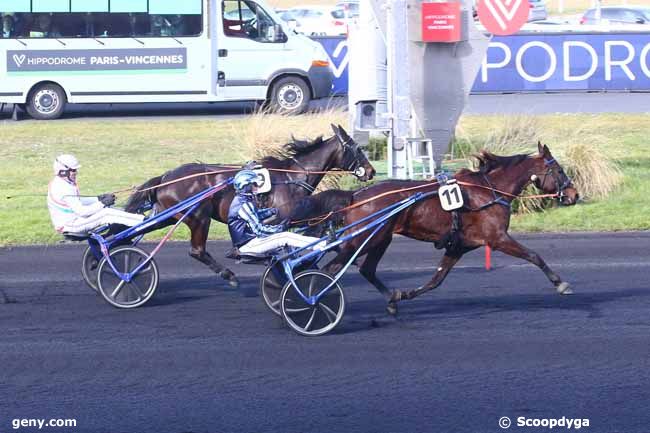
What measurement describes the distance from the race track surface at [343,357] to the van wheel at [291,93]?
Answer: 11832 mm

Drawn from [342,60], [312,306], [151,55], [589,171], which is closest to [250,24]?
[151,55]

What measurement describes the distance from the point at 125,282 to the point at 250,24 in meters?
14.0

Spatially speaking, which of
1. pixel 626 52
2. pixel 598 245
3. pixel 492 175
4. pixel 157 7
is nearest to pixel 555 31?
pixel 626 52

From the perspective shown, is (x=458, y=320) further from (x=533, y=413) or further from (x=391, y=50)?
(x=391, y=50)

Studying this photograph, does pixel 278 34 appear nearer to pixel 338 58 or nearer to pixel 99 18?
pixel 338 58

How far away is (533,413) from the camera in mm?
6453

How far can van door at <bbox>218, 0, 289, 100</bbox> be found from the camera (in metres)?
22.3

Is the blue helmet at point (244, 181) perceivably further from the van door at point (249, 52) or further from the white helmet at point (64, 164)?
the van door at point (249, 52)

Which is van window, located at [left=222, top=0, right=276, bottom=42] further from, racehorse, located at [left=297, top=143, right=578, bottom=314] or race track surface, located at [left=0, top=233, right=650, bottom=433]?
racehorse, located at [left=297, top=143, right=578, bottom=314]

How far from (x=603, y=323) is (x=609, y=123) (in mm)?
11827

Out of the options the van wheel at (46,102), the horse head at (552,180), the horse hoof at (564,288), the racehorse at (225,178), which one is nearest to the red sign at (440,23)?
the racehorse at (225,178)

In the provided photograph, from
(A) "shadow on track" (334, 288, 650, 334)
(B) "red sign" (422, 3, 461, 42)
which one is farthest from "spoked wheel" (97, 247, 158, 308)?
(B) "red sign" (422, 3, 461, 42)

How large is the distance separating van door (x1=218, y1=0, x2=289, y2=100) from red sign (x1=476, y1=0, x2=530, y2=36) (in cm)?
777

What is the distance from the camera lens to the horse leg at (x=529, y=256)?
8.68 metres
